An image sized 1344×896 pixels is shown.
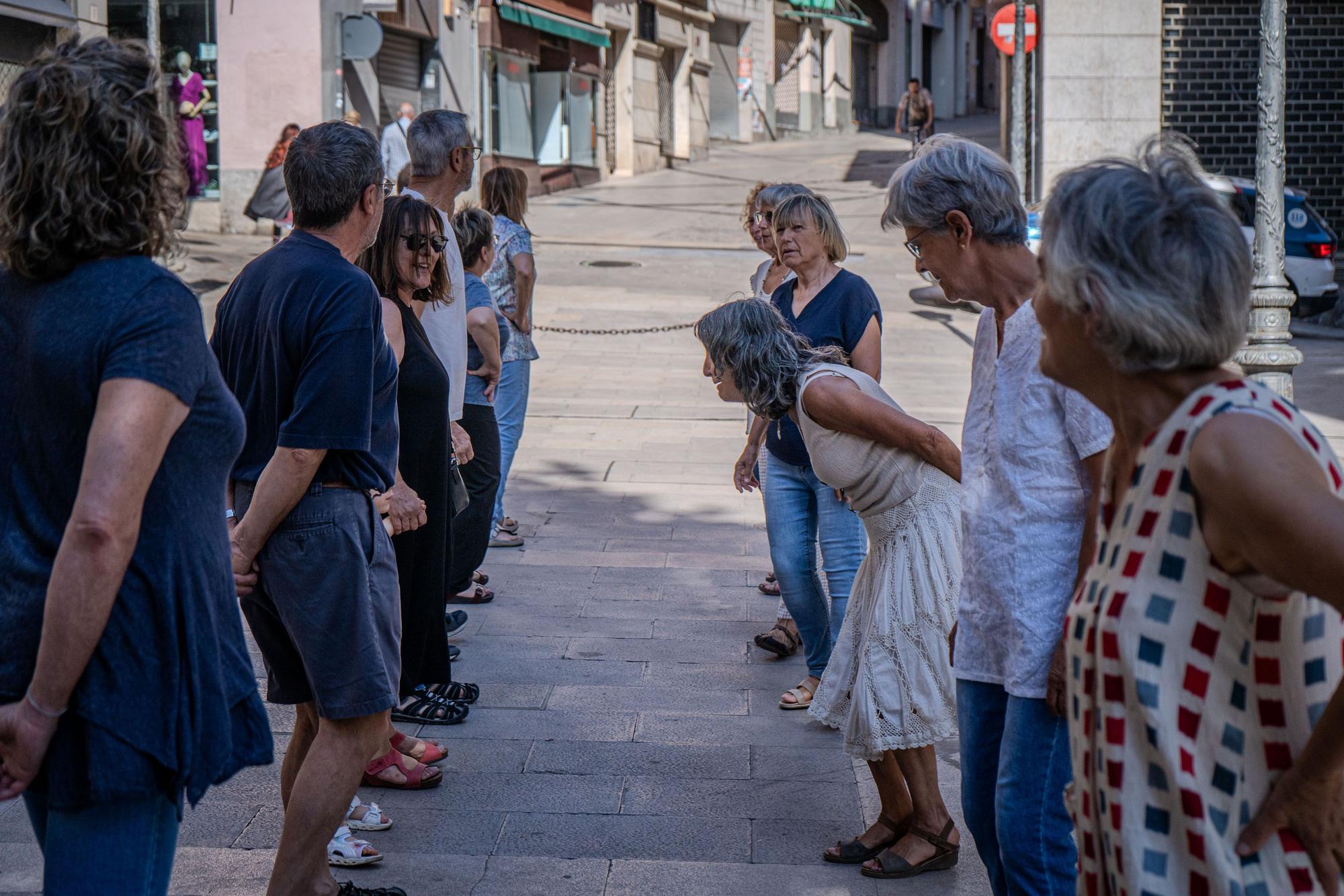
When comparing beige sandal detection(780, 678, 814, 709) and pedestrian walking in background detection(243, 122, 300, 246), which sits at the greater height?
pedestrian walking in background detection(243, 122, 300, 246)

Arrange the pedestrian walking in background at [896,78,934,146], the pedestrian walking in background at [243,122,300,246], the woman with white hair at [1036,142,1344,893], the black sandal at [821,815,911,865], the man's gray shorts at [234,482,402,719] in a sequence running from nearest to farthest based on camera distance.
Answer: the woman with white hair at [1036,142,1344,893], the man's gray shorts at [234,482,402,719], the black sandal at [821,815,911,865], the pedestrian walking in background at [243,122,300,246], the pedestrian walking in background at [896,78,934,146]

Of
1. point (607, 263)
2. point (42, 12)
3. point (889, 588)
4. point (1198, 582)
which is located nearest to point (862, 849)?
point (889, 588)

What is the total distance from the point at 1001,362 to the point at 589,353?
457 inches

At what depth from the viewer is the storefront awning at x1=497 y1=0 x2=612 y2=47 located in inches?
1078

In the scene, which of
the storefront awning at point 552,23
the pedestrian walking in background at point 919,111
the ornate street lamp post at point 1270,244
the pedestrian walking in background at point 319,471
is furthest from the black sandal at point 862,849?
the pedestrian walking in background at point 919,111

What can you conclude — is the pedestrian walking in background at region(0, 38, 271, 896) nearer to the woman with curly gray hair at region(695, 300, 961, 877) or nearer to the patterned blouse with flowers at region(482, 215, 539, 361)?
the woman with curly gray hair at region(695, 300, 961, 877)

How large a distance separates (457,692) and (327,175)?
99.0 inches

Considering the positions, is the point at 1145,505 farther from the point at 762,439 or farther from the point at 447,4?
the point at 447,4

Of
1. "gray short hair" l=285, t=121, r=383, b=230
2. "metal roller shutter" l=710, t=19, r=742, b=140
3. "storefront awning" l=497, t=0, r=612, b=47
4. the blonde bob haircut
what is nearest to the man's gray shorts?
"gray short hair" l=285, t=121, r=383, b=230

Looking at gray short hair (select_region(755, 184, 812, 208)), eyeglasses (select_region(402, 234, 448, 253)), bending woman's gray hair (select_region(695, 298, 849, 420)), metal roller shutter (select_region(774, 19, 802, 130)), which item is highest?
metal roller shutter (select_region(774, 19, 802, 130))

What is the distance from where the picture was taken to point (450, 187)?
17.3ft

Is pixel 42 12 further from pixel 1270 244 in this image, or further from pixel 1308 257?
pixel 1308 257

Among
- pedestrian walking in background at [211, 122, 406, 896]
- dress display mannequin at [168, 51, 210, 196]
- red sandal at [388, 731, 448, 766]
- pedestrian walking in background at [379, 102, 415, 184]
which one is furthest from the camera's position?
pedestrian walking in background at [379, 102, 415, 184]

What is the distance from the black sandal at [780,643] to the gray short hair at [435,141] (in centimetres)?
228
